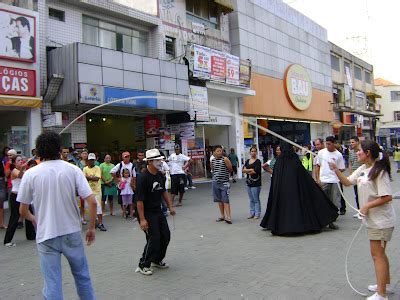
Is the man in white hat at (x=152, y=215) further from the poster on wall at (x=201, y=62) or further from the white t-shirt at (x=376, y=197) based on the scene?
the poster on wall at (x=201, y=62)

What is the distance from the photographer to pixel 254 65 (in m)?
24.7

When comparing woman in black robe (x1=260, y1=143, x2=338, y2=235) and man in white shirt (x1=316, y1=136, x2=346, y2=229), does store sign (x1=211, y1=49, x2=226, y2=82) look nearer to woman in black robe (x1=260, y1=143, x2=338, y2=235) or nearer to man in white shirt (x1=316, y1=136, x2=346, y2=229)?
man in white shirt (x1=316, y1=136, x2=346, y2=229)

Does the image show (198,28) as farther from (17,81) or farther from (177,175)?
(17,81)

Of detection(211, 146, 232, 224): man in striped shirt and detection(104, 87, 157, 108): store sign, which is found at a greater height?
detection(104, 87, 157, 108): store sign

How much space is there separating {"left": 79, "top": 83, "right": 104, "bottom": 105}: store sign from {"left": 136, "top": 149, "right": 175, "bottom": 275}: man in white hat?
856cm

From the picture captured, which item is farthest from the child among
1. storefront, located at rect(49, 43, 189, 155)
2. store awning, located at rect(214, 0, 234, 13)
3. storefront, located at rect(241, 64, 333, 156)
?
store awning, located at rect(214, 0, 234, 13)

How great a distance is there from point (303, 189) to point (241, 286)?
11.2 feet

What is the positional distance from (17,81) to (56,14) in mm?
3408

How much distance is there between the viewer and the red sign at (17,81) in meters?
12.5

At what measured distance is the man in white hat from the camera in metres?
5.72

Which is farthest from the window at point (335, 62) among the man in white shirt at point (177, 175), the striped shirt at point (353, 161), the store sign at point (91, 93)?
the striped shirt at point (353, 161)

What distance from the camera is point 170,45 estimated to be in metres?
19.4

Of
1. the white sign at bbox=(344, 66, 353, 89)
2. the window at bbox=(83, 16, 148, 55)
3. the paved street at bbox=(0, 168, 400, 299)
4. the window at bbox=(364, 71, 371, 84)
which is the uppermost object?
the window at bbox=(364, 71, 371, 84)

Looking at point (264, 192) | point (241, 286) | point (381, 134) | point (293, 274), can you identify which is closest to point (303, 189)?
point (293, 274)
